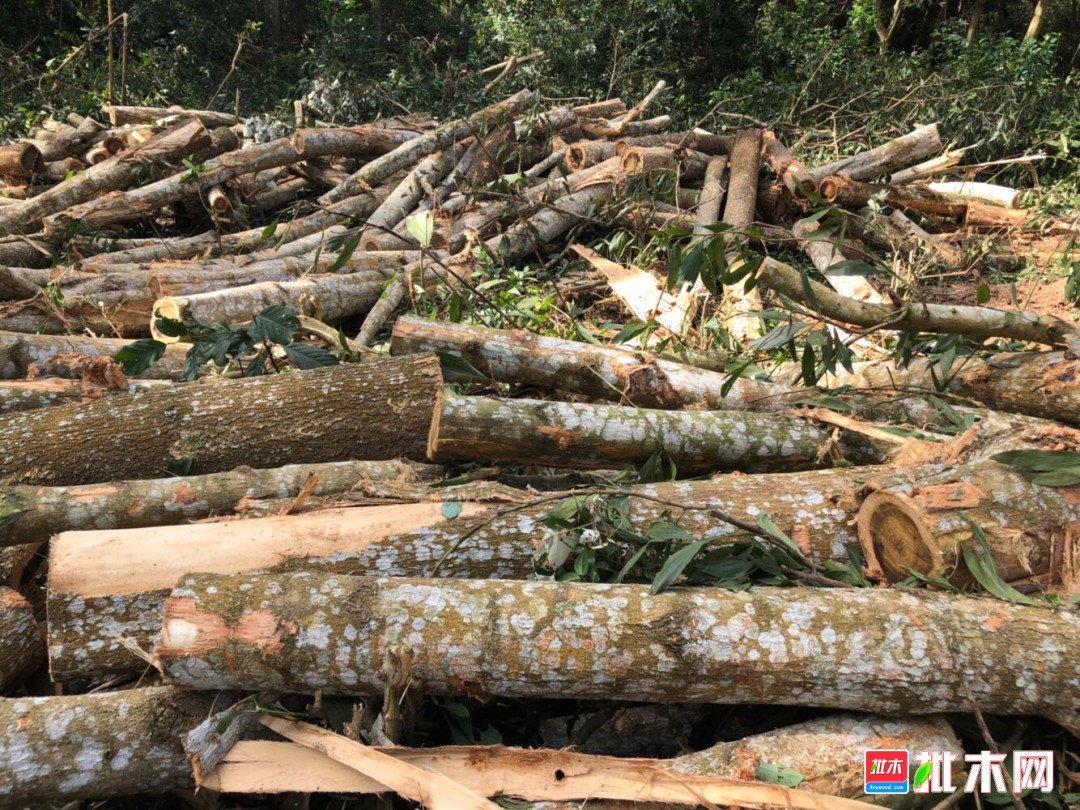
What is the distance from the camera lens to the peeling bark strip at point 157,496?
Answer: 103 inches

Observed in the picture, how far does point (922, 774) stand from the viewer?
2020mm

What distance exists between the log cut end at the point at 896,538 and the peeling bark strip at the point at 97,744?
1.90 m

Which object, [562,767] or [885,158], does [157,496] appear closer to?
[562,767]

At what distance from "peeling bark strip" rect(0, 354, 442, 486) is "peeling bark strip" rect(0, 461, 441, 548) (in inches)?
6.9

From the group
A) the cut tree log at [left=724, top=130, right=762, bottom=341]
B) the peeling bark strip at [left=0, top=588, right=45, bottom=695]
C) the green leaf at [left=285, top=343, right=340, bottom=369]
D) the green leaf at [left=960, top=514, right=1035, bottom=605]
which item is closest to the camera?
the green leaf at [left=960, top=514, right=1035, bottom=605]

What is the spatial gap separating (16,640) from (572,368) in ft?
7.20

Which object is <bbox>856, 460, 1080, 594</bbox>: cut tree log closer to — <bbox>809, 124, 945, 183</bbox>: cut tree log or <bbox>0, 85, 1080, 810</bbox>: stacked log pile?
<bbox>0, 85, 1080, 810</bbox>: stacked log pile

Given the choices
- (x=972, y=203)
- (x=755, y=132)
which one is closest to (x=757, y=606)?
(x=755, y=132)

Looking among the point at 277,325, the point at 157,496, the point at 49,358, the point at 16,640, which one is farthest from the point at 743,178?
the point at 16,640

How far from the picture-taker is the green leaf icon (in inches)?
79.2

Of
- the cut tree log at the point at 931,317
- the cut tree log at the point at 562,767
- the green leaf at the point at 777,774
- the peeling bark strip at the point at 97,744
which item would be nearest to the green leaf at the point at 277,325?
the peeling bark strip at the point at 97,744

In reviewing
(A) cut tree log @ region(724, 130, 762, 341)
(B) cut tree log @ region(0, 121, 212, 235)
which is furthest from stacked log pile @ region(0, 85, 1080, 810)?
(B) cut tree log @ region(0, 121, 212, 235)

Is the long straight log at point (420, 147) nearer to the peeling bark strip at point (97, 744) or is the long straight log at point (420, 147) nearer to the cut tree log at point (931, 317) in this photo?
the cut tree log at point (931, 317)

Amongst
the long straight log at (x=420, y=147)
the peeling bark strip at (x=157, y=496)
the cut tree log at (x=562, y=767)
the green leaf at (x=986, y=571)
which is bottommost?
the cut tree log at (x=562, y=767)
